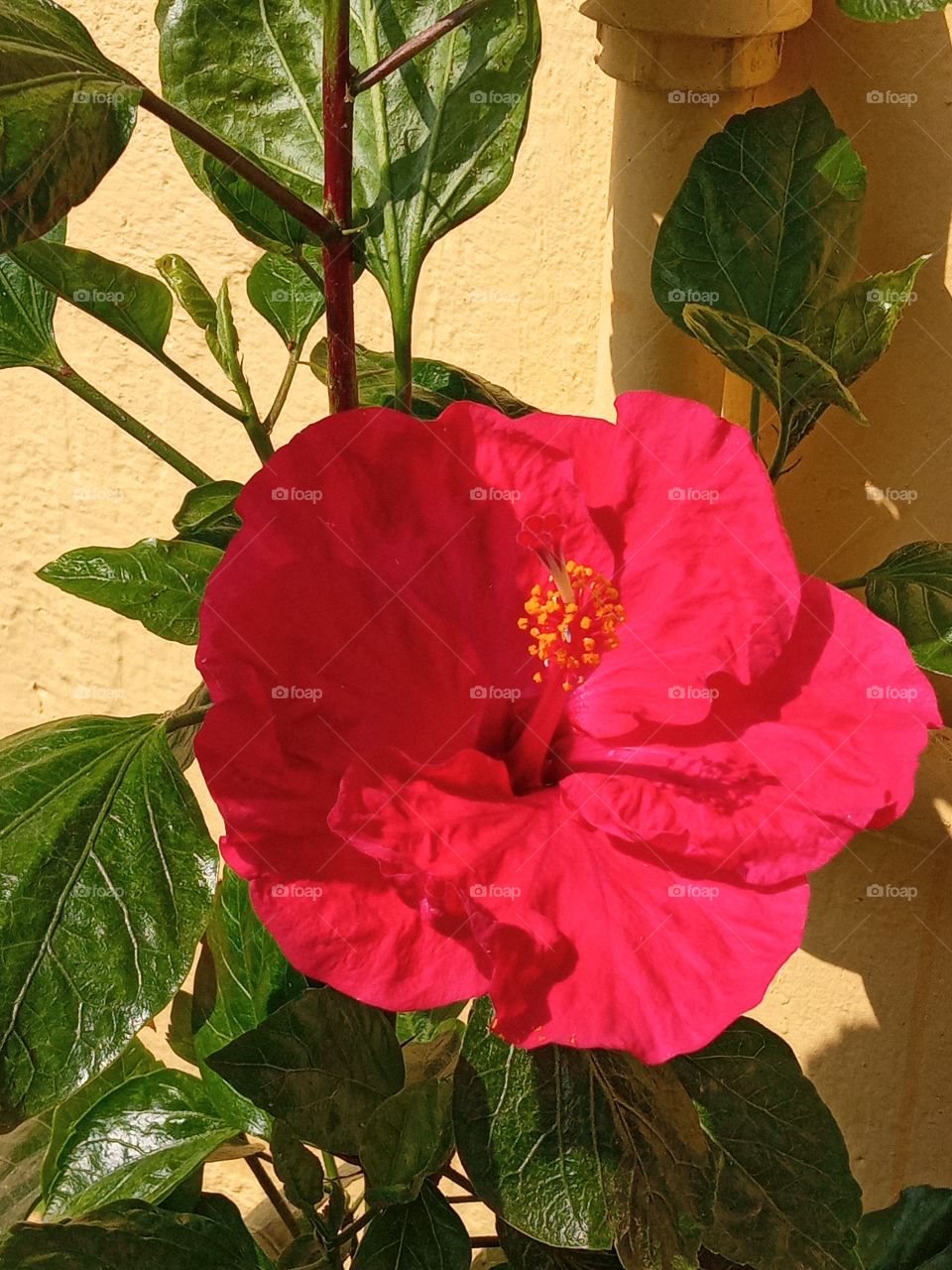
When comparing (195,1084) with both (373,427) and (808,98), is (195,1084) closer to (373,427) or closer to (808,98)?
(373,427)

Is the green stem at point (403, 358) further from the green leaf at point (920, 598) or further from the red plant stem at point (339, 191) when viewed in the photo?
the green leaf at point (920, 598)

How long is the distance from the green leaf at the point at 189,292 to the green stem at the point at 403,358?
13 cm

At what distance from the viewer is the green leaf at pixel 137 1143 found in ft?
2.98

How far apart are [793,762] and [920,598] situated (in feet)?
0.74

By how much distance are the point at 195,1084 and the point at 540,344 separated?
0.70 metres

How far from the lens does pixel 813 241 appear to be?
0.92 m
